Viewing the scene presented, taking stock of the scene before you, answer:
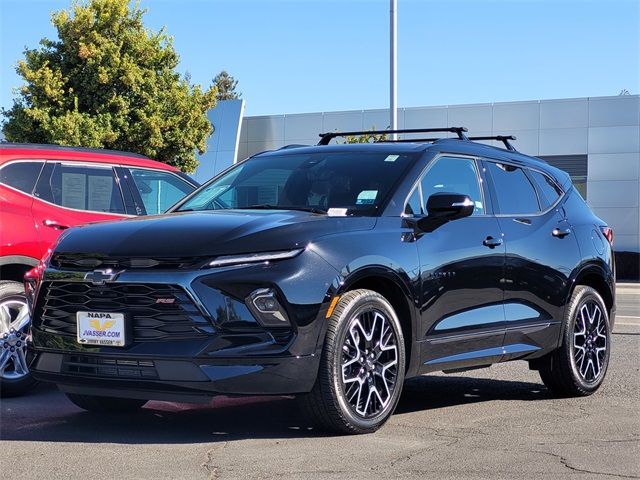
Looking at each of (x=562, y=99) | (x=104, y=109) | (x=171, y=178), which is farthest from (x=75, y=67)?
(x=171, y=178)

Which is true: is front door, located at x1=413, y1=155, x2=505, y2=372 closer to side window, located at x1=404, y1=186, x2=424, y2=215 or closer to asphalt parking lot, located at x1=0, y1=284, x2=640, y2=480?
side window, located at x1=404, y1=186, x2=424, y2=215

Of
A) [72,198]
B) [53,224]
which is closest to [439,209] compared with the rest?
[53,224]

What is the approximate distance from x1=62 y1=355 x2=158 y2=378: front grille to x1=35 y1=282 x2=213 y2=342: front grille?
0.14 m

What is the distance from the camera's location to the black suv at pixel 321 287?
5.62 m

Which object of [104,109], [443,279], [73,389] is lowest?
[73,389]

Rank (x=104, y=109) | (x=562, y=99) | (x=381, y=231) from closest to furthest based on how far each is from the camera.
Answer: (x=381, y=231), (x=104, y=109), (x=562, y=99)

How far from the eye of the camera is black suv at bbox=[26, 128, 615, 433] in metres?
5.62

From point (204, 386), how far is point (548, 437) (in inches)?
82.9

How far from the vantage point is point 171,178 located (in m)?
9.50

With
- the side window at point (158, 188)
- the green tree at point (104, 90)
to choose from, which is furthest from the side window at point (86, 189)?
the green tree at point (104, 90)

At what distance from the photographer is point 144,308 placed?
570 centimetres

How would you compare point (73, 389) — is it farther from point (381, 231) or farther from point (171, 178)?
point (171, 178)

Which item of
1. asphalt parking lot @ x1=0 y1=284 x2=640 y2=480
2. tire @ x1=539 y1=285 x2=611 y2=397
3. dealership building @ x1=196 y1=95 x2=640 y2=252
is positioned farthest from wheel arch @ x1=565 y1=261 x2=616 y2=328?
dealership building @ x1=196 y1=95 x2=640 y2=252

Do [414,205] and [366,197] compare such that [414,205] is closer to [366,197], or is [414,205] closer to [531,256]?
[366,197]
